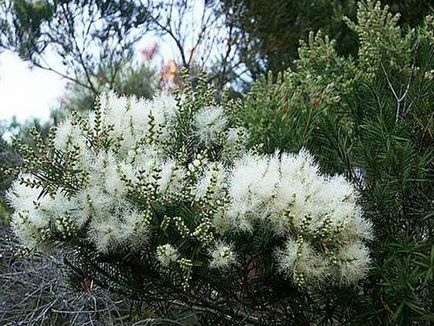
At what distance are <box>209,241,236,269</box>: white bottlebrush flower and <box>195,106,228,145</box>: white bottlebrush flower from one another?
319 millimetres

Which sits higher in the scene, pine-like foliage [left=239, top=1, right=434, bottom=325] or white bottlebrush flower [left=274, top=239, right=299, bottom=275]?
pine-like foliage [left=239, top=1, right=434, bottom=325]

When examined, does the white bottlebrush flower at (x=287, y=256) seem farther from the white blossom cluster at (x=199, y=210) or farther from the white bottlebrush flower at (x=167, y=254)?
the white bottlebrush flower at (x=167, y=254)

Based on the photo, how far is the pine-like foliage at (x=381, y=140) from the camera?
1370mm

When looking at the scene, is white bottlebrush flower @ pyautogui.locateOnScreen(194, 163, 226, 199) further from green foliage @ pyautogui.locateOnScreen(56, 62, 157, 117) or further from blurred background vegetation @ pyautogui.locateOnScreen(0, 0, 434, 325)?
green foliage @ pyautogui.locateOnScreen(56, 62, 157, 117)

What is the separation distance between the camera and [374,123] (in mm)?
1558

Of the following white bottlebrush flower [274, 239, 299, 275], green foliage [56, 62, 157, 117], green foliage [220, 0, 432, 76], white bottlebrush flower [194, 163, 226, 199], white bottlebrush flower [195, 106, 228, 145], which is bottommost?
white bottlebrush flower [274, 239, 299, 275]

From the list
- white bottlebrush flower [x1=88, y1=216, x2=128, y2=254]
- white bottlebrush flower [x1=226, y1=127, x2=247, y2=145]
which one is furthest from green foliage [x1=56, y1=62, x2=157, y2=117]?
white bottlebrush flower [x1=88, y1=216, x2=128, y2=254]

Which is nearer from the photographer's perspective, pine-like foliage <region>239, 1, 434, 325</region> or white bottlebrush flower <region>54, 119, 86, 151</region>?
pine-like foliage <region>239, 1, 434, 325</region>

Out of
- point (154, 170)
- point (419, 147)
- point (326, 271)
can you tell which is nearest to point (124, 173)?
point (154, 170)

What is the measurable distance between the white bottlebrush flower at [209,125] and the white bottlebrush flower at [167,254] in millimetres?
334

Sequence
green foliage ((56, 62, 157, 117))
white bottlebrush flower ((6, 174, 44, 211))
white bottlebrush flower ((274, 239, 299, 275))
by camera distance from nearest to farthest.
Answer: white bottlebrush flower ((274, 239, 299, 275)) → white bottlebrush flower ((6, 174, 44, 211)) → green foliage ((56, 62, 157, 117))

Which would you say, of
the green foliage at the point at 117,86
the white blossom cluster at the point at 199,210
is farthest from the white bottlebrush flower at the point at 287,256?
the green foliage at the point at 117,86

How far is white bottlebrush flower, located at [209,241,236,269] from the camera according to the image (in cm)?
130

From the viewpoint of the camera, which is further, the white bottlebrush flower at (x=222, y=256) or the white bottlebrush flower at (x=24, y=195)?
the white bottlebrush flower at (x=24, y=195)
